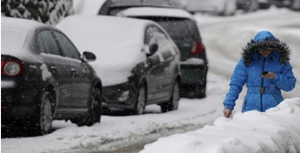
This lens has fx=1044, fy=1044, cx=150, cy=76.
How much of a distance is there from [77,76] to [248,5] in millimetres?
55334

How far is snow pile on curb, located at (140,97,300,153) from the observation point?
602 cm

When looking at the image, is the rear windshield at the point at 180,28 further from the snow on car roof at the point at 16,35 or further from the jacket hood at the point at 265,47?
the jacket hood at the point at 265,47

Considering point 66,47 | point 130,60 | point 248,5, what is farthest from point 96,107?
point 248,5

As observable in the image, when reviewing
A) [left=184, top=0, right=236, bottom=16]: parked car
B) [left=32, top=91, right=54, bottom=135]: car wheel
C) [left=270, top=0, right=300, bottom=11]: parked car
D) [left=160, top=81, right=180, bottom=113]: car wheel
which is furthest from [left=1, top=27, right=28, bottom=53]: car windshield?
[left=270, top=0, right=300, bottom=11]: parked car

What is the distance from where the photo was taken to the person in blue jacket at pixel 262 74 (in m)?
8.78

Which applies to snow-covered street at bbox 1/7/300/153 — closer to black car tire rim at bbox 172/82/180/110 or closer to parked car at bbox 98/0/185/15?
black car tire rim at bbox 172/82/180/110

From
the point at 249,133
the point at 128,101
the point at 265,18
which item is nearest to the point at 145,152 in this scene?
the point at 249,133

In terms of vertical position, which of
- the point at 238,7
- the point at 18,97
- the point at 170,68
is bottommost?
the point at 238,7

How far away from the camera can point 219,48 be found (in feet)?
137

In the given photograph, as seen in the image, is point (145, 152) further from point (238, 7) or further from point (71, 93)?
point (238, 7)

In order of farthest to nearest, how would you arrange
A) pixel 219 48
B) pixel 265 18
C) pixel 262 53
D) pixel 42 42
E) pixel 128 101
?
1. pixel 265 18
2. pixel 219 48
3. pixel 128 101
4. pixel 42 42
5. pixel 262 53

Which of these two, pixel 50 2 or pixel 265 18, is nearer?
pixel 50 2

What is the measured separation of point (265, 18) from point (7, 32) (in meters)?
54.0

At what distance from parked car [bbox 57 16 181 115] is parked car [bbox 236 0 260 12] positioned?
50.8 metres
